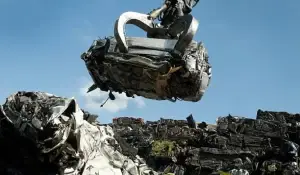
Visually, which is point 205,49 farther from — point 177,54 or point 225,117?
point 225,117

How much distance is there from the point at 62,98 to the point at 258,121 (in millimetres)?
10388

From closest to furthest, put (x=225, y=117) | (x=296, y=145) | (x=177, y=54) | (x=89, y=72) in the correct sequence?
(x=177, y=54) → (x=89, y=72) → (x=296, y=145) → (x=225, y=117)

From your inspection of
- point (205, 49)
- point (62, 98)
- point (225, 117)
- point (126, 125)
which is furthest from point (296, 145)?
point (62, 98)

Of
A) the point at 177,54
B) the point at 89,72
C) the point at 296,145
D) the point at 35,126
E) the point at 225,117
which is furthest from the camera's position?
the point at 225,117

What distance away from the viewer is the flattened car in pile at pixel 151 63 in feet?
19.4

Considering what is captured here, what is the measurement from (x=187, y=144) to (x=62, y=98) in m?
10.6

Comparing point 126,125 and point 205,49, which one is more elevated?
point 126,125

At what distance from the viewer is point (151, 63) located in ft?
19.5

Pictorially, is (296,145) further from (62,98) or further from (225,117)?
(62,98)

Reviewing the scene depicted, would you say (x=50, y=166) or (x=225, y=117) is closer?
(x=50, y=166)

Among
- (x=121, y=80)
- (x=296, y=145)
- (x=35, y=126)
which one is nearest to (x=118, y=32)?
(x=121, y=80)

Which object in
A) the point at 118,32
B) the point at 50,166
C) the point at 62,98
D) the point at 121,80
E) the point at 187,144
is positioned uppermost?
the point at 187,144

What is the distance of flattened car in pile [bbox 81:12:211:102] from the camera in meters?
5.90

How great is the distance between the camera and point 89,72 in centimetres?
649
